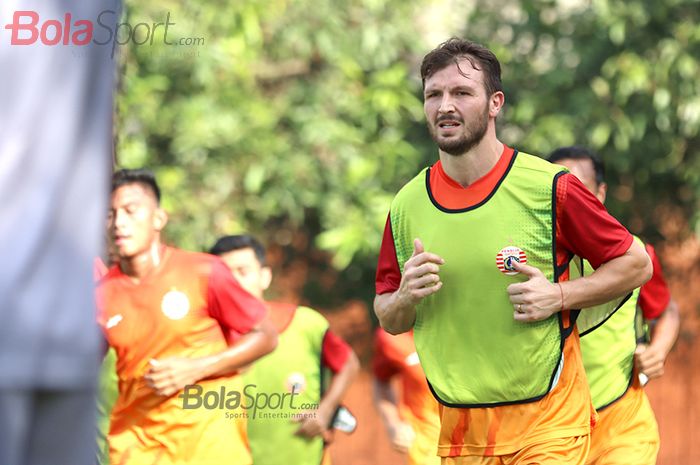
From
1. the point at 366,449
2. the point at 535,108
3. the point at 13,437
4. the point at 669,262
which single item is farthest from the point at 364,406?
the point at 13,437


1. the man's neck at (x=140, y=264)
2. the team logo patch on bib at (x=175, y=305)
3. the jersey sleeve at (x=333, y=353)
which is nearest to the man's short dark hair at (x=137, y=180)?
the man's neck at (x=140, y=264)

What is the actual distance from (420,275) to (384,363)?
451 centimetres

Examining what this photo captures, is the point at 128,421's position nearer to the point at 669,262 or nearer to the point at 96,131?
the point at 96,131

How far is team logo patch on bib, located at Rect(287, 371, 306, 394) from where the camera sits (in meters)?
8.23

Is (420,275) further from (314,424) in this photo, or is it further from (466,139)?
(314,424)

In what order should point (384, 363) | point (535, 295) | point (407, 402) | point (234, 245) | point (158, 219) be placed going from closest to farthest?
1. point (535, 295)
2. point (158, 219)
3. point (234, 245)
4. point (407, 402)
5. point (384, 363)

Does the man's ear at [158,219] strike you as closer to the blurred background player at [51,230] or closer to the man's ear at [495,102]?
the man's ear at [495,102]

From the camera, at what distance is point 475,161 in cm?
477

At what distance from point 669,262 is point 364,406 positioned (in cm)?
361

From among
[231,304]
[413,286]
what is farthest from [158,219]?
[413,286]

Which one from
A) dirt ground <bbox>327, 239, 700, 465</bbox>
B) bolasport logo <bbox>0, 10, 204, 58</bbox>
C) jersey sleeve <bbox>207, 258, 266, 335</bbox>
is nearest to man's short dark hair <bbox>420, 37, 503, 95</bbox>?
jersey sleeve <bbox>207, 258, 266, 335</bbox>

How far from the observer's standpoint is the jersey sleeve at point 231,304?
21.5 feet

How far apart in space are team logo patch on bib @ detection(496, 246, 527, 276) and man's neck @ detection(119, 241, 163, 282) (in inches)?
99.5

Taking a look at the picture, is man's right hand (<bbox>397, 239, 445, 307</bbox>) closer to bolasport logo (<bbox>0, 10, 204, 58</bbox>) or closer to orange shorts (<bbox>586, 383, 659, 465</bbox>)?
orange shorts (<bbox>586, 383, 659, 465</bbox>)
